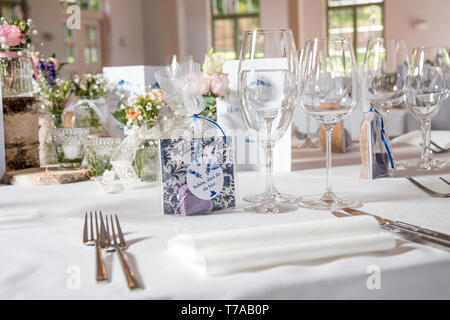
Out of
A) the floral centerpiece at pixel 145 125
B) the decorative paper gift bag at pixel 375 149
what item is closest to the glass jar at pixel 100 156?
the floral centerpiece at pixel 145 125

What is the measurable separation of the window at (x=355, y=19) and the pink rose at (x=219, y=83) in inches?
418

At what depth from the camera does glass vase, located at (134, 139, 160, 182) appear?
1273mm

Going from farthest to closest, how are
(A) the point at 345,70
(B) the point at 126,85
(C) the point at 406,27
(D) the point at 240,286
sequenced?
(C) the point at 406,27, (B) the point at 126,85, (A) the point at 345,70, (D) the point at 240,286

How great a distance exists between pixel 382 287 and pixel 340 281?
6cm

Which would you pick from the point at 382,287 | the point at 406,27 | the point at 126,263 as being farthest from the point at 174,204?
the point at 406,27

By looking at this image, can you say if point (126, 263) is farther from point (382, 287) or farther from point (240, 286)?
point (382, 287)

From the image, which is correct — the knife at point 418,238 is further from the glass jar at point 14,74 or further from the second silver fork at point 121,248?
the glass jar at point 14,74

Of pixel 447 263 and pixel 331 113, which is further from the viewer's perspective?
pixel 331 113

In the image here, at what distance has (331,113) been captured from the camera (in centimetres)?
93

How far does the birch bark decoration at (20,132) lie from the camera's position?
1385mm

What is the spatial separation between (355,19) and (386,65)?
1105 centimetres

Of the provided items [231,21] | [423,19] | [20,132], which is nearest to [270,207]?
[20,132]

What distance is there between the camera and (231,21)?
12.3 metres

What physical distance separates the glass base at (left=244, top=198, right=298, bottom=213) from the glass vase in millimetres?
392
